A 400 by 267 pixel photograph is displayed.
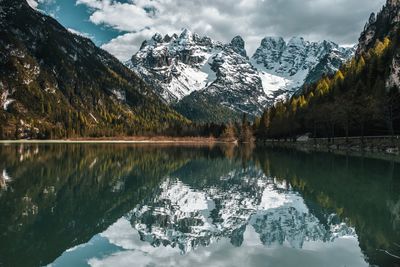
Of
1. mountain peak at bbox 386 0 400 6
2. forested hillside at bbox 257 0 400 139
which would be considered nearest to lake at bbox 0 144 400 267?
forested hillside at bbox 257 0 400 139

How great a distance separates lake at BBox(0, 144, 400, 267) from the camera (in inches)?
642

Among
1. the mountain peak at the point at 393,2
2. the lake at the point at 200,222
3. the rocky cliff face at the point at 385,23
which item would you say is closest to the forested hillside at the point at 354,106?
the rocky cliff face at the point at 385,23

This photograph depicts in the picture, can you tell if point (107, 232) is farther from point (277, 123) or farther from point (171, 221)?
point (277, 123)

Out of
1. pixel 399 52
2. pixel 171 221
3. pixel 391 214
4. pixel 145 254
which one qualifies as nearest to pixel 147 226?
pixel 171 221

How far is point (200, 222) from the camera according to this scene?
912 inches

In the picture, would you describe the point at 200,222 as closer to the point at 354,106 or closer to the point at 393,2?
the point at 354,106

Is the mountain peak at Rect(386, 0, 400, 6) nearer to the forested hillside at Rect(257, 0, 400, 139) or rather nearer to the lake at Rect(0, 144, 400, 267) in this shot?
the forested hillside at Rect(257, 0, 400, 139)

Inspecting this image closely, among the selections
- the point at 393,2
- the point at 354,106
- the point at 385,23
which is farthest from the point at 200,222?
the point at 393,2

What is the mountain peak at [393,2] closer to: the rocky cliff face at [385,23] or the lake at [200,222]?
the rocky cliff face at [385,23]

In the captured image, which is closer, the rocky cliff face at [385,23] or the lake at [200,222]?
the lake at [200,222]

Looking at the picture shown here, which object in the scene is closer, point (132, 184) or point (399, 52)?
point (132, 184)

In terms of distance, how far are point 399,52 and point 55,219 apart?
93.4 metres

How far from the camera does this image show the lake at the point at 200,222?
16.3 metres

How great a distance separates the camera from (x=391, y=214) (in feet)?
76.9
